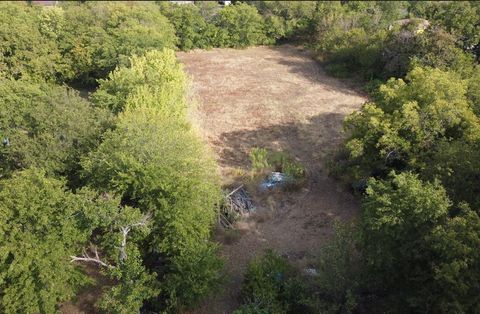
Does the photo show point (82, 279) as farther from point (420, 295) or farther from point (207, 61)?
point (207, 61)

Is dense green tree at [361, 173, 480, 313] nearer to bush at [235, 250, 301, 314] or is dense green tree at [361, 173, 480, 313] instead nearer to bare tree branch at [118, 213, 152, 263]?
bush at [235, 250, 301, 314]

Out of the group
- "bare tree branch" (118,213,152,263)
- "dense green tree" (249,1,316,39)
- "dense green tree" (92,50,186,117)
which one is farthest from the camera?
"dense green tree" (249,1,316,39)

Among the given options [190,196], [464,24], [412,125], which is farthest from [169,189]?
[464,24]

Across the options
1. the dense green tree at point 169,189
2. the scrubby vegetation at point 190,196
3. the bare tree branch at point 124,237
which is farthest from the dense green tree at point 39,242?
the dense green tree at point 169,189

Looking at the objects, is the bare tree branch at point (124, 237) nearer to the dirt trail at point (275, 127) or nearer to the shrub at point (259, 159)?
the dirt trail at point (275, 127)

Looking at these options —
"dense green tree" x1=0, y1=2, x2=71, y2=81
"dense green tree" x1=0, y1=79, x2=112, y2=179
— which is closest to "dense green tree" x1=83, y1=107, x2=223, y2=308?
"dense green tree" x1=0, y1=79, x2=112, y2=179

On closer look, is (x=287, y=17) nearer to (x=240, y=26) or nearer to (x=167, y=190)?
(x=240, y=26)
